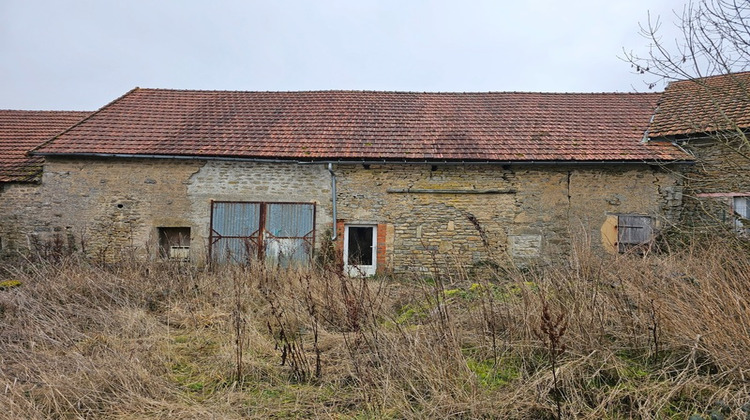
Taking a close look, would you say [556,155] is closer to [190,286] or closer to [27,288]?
[190,286]

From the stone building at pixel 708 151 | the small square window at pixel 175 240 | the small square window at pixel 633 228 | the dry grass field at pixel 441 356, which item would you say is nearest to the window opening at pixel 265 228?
the small square window at pixel 175 240

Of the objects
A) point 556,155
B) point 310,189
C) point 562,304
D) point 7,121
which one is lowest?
point 562,304

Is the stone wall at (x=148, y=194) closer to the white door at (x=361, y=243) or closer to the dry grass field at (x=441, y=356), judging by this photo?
the white door at (x=361, y=243)

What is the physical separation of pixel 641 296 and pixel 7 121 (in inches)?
659

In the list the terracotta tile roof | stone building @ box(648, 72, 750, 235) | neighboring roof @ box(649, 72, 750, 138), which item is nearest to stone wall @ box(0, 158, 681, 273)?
the terracotta tile roof

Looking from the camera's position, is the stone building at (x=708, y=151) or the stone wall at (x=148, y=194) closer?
the stone building at (x=708, y=151)

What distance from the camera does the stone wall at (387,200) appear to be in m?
9.54

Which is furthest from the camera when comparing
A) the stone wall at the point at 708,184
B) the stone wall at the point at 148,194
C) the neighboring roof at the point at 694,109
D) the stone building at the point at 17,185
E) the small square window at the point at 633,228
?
the stone building at the point at 17,185

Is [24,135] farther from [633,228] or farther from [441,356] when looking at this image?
[633,228]

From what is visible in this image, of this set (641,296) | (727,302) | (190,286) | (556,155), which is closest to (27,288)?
(190,286)

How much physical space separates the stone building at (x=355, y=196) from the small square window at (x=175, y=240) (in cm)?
3

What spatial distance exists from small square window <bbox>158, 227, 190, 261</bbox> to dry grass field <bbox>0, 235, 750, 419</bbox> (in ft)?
16.0

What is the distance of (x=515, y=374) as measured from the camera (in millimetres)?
3330

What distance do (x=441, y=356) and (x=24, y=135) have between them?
1435 centimetres
